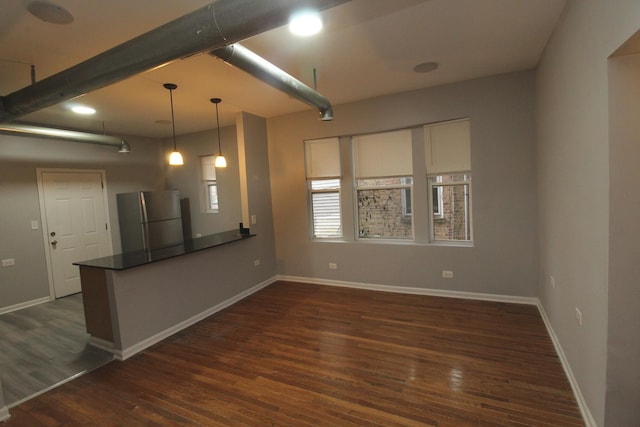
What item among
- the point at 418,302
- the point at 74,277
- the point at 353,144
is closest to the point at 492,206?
the point at 418,302

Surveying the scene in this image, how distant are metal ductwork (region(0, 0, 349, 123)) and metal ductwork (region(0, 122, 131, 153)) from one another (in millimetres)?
1725

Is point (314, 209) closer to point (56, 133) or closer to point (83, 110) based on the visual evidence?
point (83, 110)

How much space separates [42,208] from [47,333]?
2.17 meters

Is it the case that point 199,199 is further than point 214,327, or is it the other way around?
point 199,199

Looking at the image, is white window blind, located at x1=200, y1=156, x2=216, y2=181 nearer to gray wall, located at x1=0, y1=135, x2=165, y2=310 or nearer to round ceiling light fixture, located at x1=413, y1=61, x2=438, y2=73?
gray wall, located at x1=0, y1=135, x2=165, y2=310

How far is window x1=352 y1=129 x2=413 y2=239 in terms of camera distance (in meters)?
4.25

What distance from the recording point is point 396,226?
4.42 meters

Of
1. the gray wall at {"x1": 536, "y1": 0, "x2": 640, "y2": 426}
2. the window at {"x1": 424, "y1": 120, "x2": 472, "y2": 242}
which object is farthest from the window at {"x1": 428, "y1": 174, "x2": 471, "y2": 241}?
the gray wall at {"x1": 536, "y1": 0, "x2": 640, "y2": 426}

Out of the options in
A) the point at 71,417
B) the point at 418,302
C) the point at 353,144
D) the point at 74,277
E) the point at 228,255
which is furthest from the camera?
the point at 74,277

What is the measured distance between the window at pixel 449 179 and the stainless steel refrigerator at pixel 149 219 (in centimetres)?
423

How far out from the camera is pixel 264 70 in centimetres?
244

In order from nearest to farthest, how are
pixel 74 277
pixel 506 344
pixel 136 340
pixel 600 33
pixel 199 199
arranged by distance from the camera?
pixel 600 33 → pixel 506 344 → pixel 136 340 → pixel 74 277 → pixel 199 199

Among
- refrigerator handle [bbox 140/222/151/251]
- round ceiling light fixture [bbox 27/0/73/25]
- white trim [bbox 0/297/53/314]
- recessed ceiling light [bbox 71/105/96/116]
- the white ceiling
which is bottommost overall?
white trim [bbox 0/297/53/314]

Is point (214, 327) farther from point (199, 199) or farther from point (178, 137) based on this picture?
point (178, 137)
